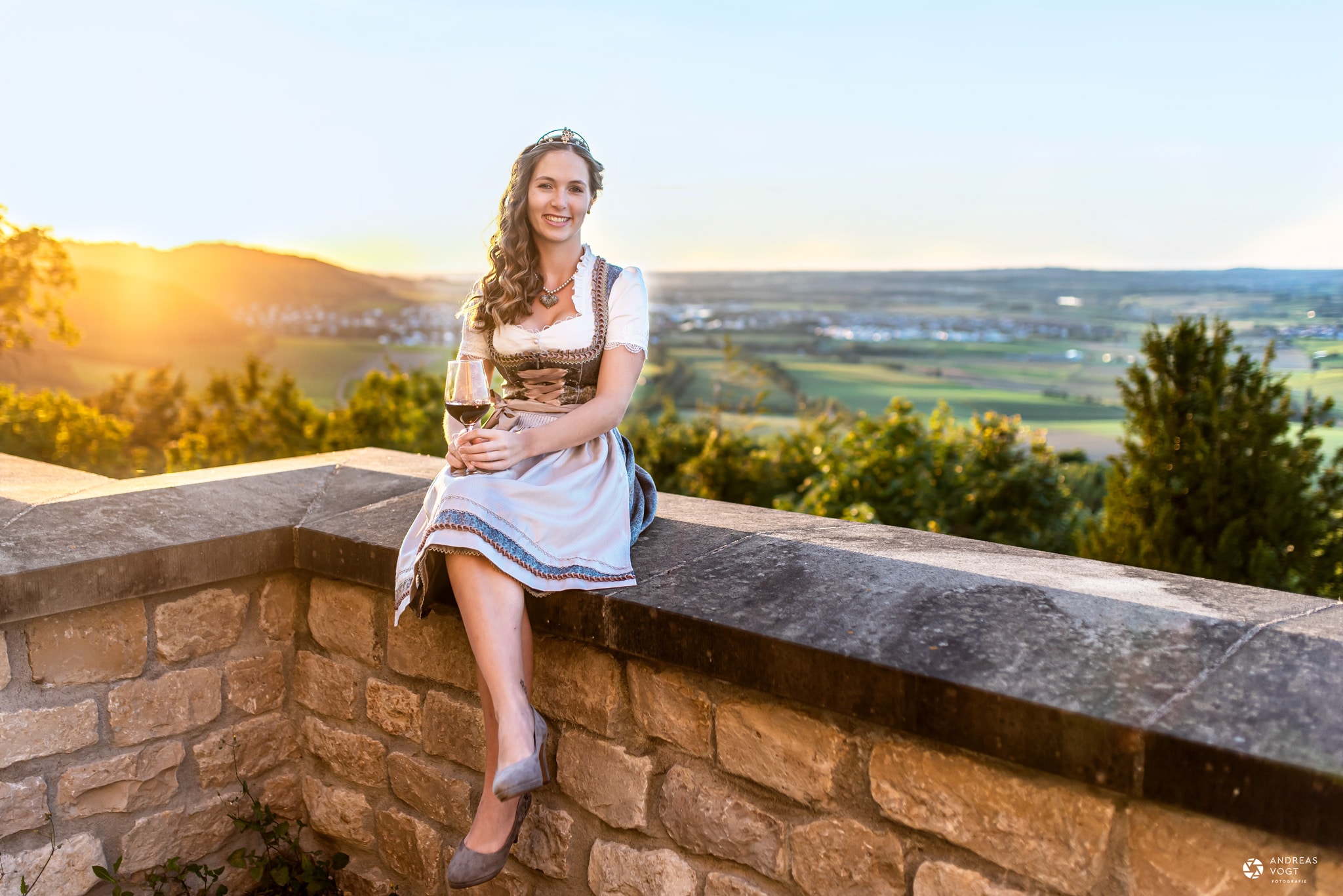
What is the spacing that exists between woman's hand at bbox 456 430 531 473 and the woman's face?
52 centimetres

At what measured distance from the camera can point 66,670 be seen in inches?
82.6

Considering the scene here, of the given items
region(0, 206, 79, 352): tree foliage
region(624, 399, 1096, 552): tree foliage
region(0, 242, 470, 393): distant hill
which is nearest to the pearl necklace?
region(624, 399, 1096, 552): tree foliage

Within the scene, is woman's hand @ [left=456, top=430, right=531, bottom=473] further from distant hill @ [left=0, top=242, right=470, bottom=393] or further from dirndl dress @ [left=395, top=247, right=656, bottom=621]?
distant hill @ [left=0, top=242, right=470, bottom=393]

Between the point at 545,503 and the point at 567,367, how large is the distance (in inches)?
15.7

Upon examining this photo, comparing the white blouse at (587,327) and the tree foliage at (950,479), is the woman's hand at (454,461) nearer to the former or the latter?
the white blouse at (587,327)

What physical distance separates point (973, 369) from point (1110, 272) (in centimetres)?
212

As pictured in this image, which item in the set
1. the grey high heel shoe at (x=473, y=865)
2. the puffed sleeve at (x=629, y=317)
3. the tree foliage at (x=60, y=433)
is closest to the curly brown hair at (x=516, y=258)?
the puffed sleeve at (x=629, y=317)

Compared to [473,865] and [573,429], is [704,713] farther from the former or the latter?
[573,429]

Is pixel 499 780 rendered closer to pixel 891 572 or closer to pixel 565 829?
pixel 565 829

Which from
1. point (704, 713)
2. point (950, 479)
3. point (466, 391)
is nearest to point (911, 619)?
point (704, 713)

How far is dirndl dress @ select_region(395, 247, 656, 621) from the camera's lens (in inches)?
71.8

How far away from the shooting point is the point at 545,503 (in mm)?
1939

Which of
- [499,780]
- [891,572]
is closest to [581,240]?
[891,572]

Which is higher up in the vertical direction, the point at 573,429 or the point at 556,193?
the point at 556,193
